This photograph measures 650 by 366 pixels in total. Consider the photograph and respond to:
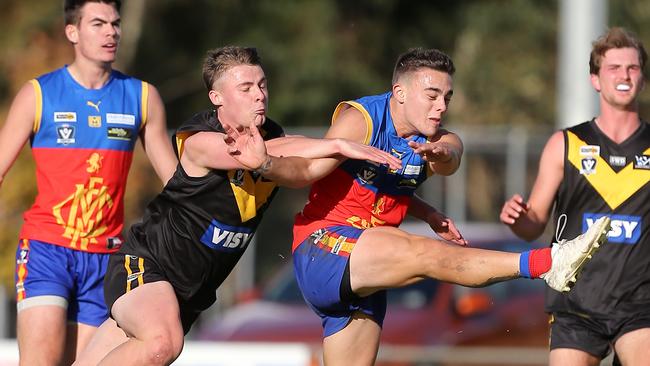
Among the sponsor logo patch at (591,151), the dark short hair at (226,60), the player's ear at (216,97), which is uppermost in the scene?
the dark short hair at (226,60)

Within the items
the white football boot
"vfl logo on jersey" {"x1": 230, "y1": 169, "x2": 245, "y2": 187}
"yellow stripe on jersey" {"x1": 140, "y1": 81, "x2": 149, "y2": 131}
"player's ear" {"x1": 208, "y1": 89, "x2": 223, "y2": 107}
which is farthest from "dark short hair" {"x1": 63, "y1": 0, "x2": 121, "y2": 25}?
the white football boot

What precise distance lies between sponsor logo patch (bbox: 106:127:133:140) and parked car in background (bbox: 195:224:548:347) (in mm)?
4669

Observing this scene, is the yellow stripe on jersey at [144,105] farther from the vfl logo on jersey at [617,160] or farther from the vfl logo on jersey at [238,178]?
the vfl logo on jersey at [617,160]

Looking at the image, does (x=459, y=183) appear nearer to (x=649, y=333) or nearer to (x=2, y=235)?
(x=2, y=235)

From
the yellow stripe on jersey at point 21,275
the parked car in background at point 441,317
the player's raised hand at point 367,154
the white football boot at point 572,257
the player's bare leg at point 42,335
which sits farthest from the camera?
the parked car in background at point 441,317

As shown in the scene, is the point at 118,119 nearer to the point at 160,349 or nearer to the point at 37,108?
the point at 37,108

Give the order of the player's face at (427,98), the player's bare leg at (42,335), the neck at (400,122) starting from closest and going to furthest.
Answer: the player's face at (427,98)
the neck at (400,122)
the player's bare leg at (42,335)

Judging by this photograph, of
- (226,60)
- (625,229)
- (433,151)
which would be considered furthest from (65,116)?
(625,229)

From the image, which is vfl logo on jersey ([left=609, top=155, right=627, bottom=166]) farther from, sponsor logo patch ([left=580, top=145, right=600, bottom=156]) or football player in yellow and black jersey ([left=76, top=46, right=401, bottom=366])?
football player in yellow and black jersey ([left=76, top=46, right=401, bottom=366])

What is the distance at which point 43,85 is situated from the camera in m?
7.29

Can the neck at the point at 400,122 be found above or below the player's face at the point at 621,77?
below

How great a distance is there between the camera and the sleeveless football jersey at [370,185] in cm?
665

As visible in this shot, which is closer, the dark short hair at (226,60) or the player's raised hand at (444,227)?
the dark short hair at (226,60)

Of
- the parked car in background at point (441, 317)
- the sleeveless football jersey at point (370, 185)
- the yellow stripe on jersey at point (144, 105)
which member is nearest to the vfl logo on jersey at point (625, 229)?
the sleeveless football jersey at point (370, 185)
